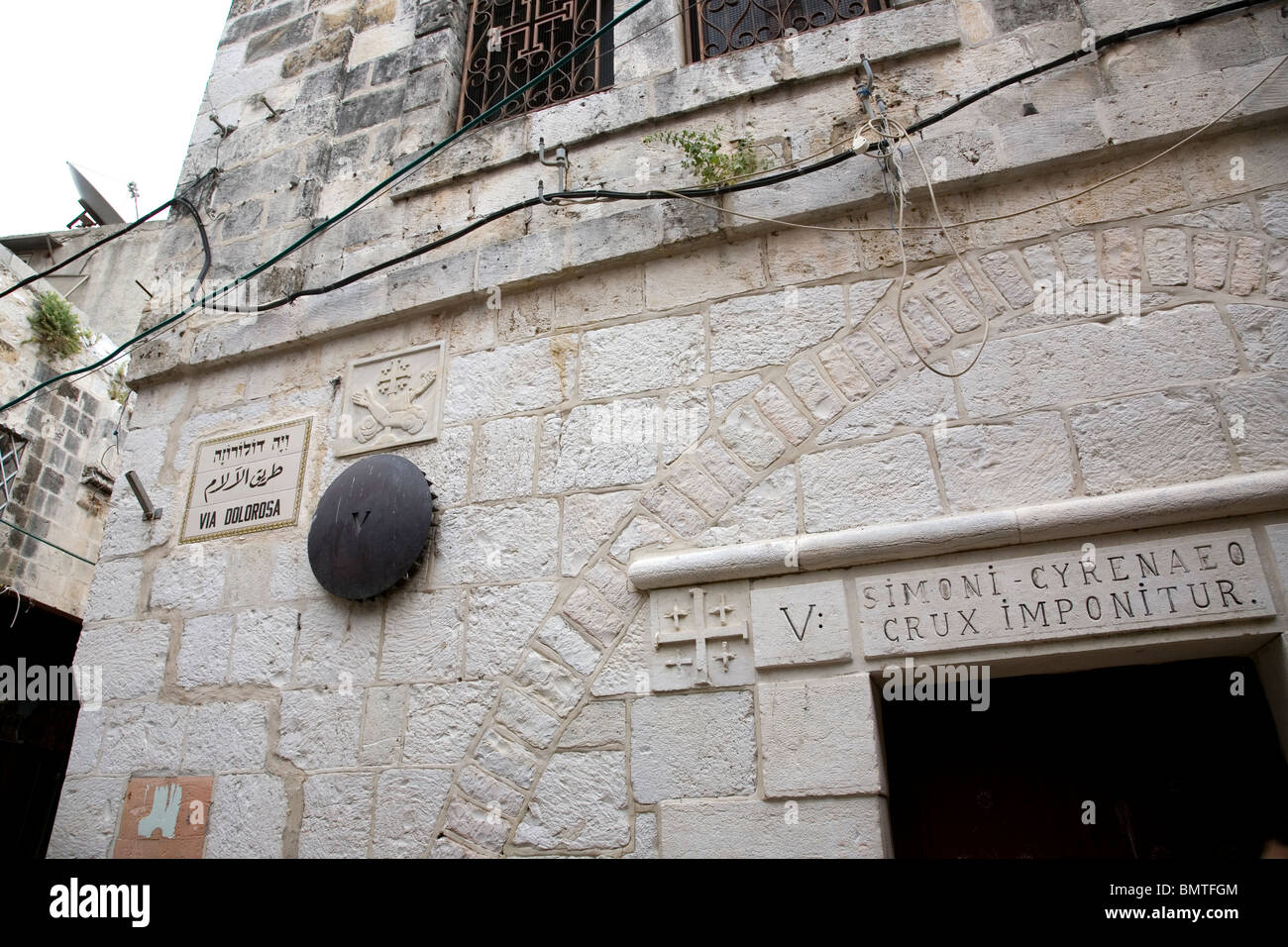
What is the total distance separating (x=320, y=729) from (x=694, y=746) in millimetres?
1296

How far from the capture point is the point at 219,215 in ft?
14.3

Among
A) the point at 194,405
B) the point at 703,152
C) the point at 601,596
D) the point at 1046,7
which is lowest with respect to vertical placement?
the point at 601,596

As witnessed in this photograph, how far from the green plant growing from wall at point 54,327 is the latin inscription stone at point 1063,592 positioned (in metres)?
7.34

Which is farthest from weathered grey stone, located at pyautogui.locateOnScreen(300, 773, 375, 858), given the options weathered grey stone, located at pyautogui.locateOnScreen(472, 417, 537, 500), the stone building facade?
weathered grey stone, located at pyautogui.locateOnScreen(472, 417, 537, 500)

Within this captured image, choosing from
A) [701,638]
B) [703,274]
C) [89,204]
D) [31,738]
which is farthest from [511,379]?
[89,204]

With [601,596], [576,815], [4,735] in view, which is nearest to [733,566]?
[601,596]

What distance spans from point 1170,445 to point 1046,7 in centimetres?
177

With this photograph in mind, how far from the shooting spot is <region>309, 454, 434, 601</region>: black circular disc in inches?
121

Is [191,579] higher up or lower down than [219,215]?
lower down

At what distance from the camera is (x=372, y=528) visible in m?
3.13

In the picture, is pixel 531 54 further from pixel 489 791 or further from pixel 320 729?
pixel 489 791

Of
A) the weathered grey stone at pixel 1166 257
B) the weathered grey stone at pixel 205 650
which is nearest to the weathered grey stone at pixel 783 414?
the weathered grey stone at pixel 1166 257

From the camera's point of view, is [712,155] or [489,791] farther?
[712,155]
